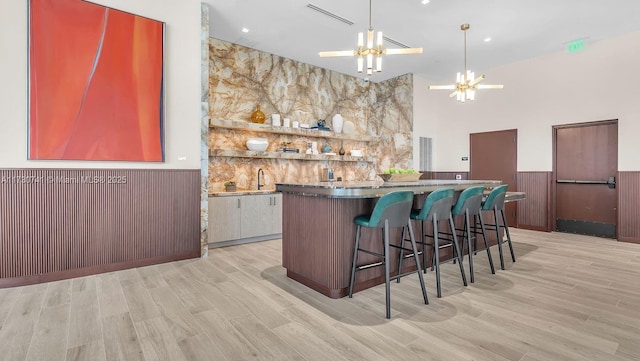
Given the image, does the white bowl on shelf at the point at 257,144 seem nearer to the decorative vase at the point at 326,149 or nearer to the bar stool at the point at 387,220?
the decorative vase at the point at 326,149

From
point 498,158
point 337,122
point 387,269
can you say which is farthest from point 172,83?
point 498,158

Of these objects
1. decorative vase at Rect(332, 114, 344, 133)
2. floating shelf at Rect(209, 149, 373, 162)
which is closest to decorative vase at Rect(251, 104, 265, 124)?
floating shelf at Rect(209, 149, 373, 162)

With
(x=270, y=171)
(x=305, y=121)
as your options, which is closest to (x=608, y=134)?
(x=305, y=121)

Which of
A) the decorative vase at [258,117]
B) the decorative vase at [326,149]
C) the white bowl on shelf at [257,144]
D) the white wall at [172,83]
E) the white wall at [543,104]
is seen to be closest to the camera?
the white wall at [172,83]

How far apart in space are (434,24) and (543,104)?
309cm

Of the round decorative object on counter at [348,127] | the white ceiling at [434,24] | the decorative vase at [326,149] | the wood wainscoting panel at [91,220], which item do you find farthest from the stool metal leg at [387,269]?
the round decorative object on counter at [348,127]

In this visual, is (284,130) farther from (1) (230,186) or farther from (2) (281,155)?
(1) (230,186)

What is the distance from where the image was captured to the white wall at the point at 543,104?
210 inches

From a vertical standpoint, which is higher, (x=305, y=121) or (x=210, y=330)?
(x=305, y=121)

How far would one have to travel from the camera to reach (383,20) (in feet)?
15.9

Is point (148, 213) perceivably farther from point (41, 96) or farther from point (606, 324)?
point (606, 324)

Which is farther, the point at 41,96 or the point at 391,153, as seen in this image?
the point at 391,153

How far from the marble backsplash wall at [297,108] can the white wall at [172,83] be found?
1256 millimetres

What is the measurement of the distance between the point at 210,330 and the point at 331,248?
1.17m
